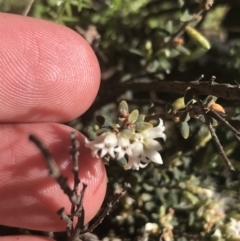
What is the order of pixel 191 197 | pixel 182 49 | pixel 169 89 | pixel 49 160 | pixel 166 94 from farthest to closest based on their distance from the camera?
1. pixel 166 94
2. pixel 182 49
3. pixel 191 197
4. pixel 169 89
5. pixel 49 160

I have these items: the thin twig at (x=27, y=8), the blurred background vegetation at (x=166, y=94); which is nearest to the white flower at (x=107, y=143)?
the blurred background vegetation at (x=166, y=94)

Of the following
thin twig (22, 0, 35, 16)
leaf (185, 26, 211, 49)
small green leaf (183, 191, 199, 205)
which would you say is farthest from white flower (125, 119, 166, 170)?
thin twig (22, 0, 35, 16)

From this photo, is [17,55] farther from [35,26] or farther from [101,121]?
[101,121]

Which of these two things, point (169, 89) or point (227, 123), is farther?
point (169, 89)

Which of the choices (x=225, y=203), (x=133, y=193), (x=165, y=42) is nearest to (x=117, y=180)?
(x=133, y=193)

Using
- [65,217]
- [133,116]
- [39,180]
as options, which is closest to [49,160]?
[65,217]

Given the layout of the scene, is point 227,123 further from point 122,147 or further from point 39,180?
point 39,180
